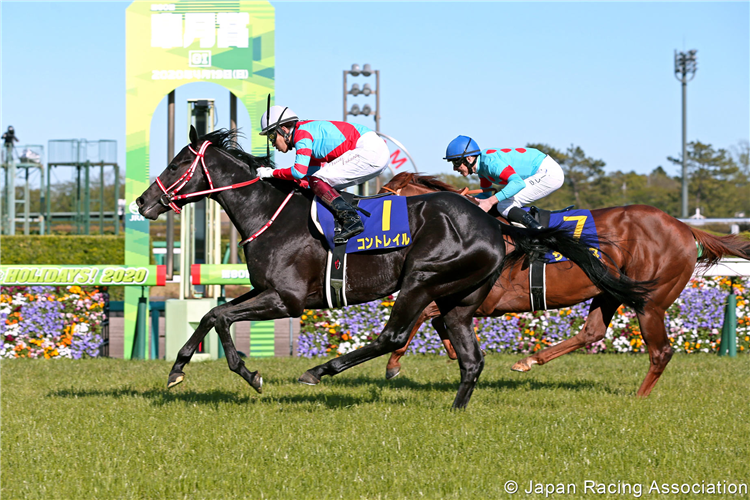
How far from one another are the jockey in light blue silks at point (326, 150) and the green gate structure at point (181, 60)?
380 cm

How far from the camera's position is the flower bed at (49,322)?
873cm

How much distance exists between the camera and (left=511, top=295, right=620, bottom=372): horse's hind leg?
21.3 ft

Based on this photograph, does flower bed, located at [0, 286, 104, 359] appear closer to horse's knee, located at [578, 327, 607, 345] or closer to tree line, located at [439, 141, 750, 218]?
horse's knee, located at [578, 327, 607, 345]

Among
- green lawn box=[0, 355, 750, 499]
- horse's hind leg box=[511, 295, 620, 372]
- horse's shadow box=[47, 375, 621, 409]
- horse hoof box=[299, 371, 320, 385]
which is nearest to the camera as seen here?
green lawn box=[0, 355, 750, 499]

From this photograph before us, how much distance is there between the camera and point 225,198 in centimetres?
552

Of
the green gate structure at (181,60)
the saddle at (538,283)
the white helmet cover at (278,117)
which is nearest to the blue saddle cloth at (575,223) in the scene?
the saddle at (538,283)

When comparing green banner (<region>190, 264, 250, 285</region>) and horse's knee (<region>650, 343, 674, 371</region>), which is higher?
green banner (<region>190, 264, 250, 285</region>)

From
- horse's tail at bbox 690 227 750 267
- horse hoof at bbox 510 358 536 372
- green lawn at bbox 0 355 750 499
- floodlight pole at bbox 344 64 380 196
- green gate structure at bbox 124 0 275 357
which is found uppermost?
floodlight pole at bbox 344 64 380 196

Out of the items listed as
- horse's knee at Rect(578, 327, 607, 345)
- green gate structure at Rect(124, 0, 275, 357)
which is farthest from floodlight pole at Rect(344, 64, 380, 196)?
horse's knee at Rect(578, 327, 607, 345)

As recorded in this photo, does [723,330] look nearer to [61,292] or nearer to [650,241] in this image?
[650,241]

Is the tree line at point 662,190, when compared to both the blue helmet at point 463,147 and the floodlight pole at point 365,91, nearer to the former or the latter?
the floodlight pole at point 365,91

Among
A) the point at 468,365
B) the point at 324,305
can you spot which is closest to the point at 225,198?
the point at 324,305

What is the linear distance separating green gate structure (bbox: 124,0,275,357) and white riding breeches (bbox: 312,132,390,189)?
3979 millimetres

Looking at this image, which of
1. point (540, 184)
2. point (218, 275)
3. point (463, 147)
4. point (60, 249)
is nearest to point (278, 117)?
point (463, 147)
